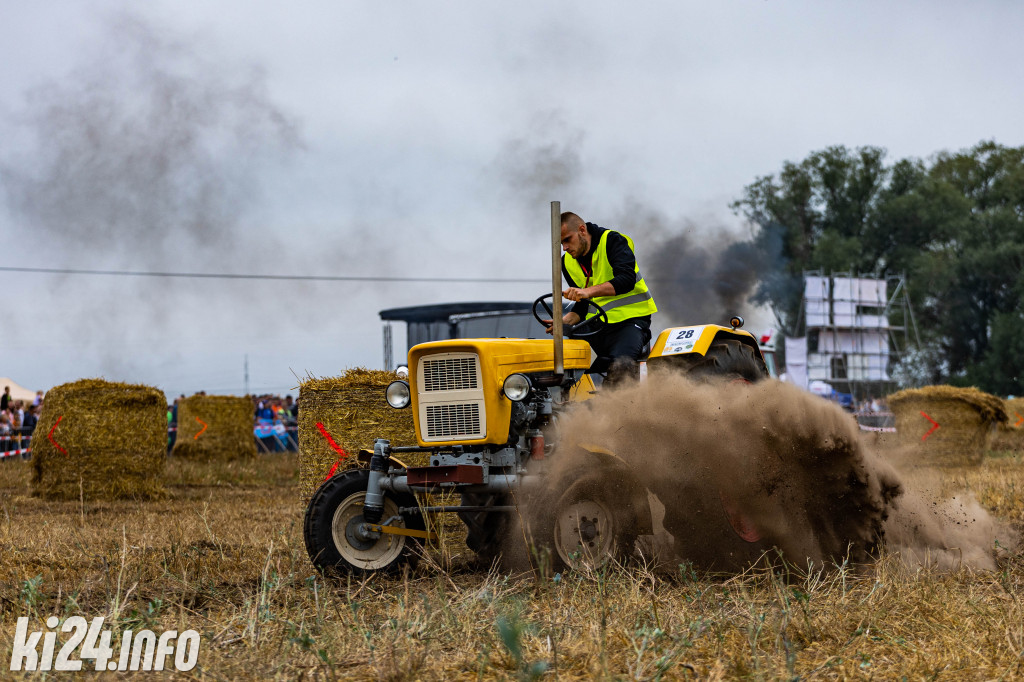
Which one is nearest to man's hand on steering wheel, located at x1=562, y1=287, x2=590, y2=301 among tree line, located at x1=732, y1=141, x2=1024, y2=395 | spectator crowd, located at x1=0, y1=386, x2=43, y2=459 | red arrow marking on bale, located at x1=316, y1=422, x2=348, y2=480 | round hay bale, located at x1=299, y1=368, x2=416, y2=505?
round hay bale, located at x1=299, y1=368, x2=416, y2=505

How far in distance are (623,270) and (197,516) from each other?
184 inches

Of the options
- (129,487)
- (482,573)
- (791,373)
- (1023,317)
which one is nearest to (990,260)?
(1023,317)

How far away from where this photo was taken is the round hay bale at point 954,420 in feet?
55.6

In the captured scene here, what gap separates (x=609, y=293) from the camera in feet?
19.1

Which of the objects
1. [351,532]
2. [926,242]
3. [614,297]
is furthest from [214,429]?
[926,242]

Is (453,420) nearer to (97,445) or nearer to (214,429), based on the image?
(97,445)

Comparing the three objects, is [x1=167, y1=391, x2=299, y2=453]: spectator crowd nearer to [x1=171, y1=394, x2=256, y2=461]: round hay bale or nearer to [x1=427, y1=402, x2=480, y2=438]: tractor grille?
[x1=171, y1=394, x2=256, y2=461]: round hay bale

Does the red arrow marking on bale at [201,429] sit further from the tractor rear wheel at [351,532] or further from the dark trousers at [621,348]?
the dark trousers at [621,348]

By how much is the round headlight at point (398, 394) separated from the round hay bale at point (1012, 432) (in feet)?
47.7

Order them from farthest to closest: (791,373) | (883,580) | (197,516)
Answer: (791,373) → (197,516) → (883,580)

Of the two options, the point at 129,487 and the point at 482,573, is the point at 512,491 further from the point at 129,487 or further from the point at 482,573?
the point at 129,487

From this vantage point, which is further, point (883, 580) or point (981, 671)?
point (883, 580)

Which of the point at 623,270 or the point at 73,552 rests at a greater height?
the point at 623,270

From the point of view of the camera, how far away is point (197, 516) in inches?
346
